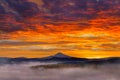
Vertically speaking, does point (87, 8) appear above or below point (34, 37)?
above

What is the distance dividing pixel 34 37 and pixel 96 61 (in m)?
0.50

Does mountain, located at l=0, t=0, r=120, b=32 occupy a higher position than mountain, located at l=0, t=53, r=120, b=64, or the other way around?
mountain, located at l=0, t=0, r=120, b=32

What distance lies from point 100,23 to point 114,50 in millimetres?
228

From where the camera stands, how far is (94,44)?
2766mm

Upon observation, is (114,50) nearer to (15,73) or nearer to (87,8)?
(87,8)

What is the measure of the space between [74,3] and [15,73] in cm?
68

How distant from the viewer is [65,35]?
283 cm

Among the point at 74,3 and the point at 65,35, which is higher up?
the point at 74,3

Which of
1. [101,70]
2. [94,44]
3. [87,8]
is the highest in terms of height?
[87,8]

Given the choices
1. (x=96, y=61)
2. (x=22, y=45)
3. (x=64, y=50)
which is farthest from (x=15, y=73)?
(x=96, y=61)

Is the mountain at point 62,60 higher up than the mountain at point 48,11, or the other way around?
the mountain at point 48,11

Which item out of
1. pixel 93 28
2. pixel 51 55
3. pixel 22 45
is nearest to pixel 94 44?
pixel 93 28

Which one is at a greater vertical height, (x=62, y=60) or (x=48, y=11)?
(x=48, y=11)

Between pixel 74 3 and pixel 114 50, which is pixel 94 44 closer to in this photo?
pixel 114 50
